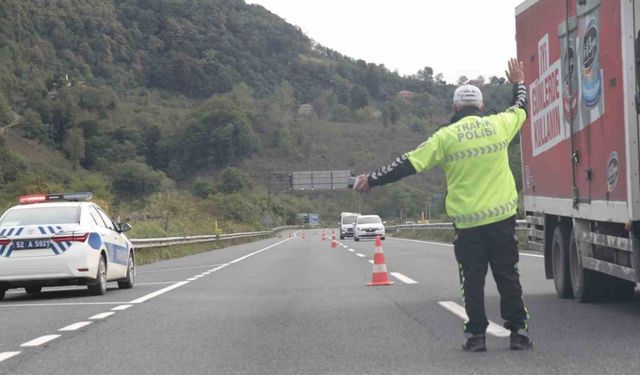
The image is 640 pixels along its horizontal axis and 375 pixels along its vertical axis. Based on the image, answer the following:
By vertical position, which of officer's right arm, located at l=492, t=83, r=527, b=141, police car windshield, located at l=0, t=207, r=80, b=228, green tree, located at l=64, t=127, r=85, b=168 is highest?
green tree, located at l=64, t=127, r=85, b=168

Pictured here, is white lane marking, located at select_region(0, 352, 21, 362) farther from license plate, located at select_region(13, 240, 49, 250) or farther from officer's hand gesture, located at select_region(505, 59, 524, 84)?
license plate, located at select_region(13, 240, 49, 250)

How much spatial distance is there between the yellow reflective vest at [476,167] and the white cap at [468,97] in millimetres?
165

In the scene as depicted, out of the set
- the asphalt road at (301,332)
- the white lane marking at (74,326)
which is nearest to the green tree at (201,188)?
the asphalt road at (301,332)

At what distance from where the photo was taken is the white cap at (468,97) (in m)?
7.98

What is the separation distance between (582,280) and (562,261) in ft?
2.48

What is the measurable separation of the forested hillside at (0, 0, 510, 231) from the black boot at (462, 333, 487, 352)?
251ft

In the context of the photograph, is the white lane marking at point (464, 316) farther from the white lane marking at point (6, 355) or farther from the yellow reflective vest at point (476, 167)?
the white lane marking at point (6, 355)

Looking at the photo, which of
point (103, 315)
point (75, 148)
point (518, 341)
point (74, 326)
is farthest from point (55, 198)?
point (75, 148)

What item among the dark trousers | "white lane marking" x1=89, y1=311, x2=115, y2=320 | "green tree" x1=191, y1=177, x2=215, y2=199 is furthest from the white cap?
"green tree" x1=191, y1=177, x2=215, y2=199

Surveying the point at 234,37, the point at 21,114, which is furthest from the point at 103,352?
the point at 234,37

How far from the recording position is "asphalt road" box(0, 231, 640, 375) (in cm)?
745

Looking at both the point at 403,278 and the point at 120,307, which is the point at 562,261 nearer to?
the point at 120,307

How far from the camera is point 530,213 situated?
531 inches

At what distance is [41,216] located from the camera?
15703 mm
